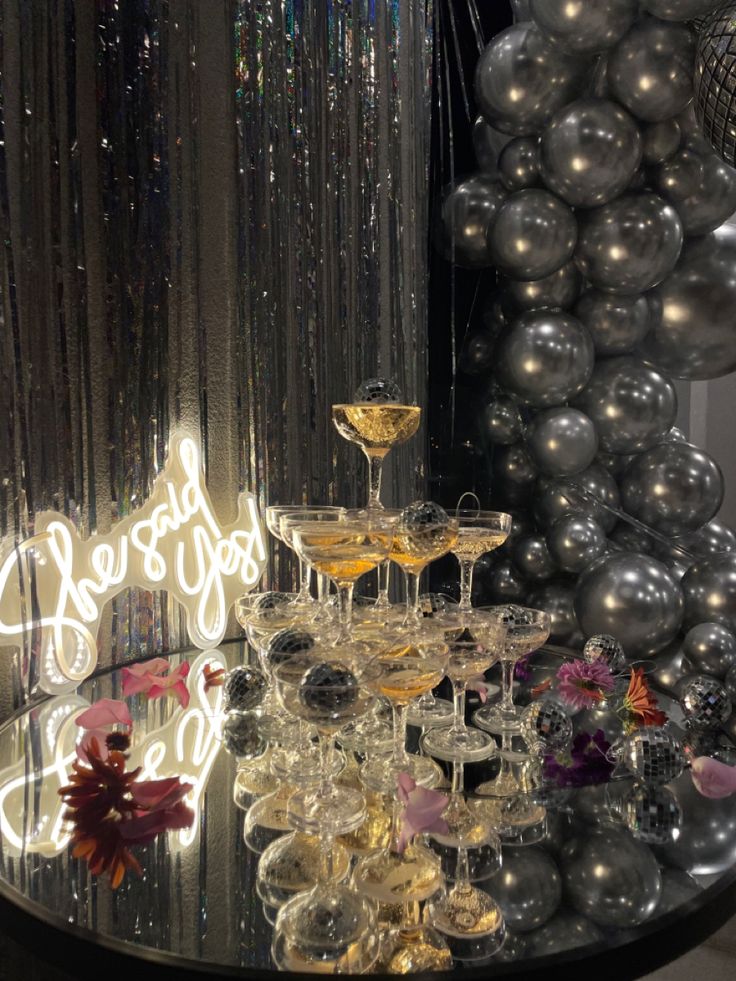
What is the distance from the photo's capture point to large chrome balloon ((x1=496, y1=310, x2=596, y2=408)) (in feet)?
7.39

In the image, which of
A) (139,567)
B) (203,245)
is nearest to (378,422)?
(139,567)

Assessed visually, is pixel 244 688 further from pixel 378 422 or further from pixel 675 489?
pixel 675 489

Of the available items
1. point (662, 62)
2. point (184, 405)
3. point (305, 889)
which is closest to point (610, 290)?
point (662, 62)

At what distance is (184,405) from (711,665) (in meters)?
1.47

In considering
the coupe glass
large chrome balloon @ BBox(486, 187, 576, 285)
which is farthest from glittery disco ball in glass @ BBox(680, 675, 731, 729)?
large chrome balloon @ BBox(486, 187, 576, 285)

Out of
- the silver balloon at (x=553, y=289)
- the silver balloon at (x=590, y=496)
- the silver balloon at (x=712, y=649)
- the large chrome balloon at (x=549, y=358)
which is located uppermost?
the silver balloon at (x=553, y=289)

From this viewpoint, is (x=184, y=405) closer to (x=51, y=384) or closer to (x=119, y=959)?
(x=51, y=384)

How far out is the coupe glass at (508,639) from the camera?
1117 millimetres

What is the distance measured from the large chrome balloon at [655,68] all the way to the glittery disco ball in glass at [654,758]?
1.74 metres

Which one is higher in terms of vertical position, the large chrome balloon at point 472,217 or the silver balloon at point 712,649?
the large chrome balloon at point 472,217

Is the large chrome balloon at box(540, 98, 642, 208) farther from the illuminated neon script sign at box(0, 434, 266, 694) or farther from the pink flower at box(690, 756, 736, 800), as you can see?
the pink flower at box(690, 756, 736, 800)

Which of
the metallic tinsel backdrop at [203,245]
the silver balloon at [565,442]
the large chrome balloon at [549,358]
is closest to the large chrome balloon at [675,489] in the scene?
the silver balloon at [565,442]

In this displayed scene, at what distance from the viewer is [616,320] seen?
7.52 ft

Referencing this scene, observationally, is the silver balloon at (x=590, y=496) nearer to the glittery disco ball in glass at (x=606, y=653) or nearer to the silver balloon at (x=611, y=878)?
the glittery disco ball in glass at (x=606, y=653)
